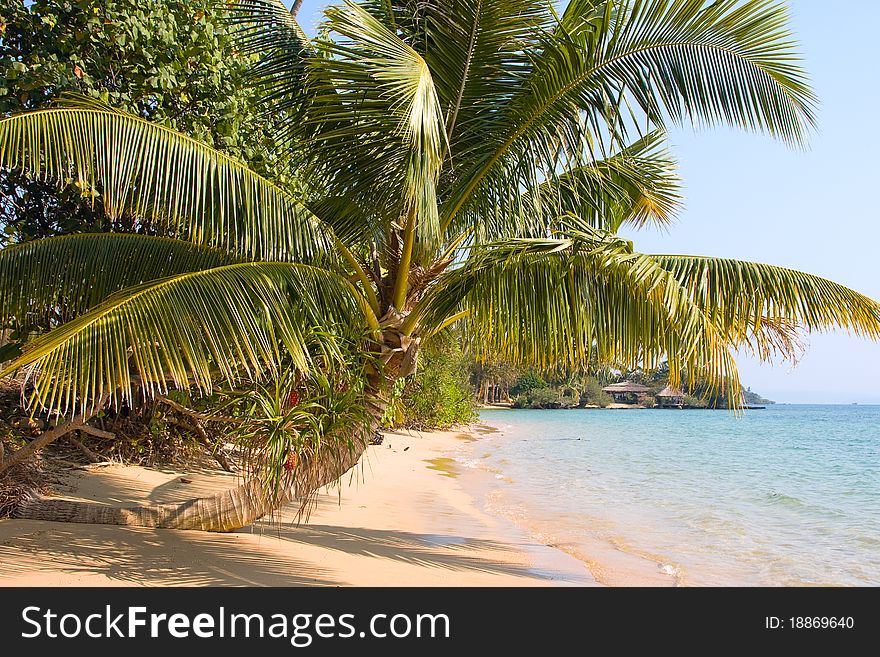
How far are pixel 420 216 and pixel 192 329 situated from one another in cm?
186

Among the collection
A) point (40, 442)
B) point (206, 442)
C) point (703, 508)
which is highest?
point (40, 442)

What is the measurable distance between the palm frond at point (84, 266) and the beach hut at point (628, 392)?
75.2 m

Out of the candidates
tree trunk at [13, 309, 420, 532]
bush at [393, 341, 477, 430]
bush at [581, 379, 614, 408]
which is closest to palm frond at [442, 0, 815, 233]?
tree trunk at [13, 309, 420, 532]

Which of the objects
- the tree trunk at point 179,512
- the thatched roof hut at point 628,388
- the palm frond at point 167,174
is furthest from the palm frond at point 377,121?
the thatched roof hut at point 628,388

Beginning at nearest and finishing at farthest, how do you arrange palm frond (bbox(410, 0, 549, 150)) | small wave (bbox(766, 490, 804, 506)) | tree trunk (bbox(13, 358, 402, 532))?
palm frond (bbox(410, 0, 549, 150))
tree trunk (bbox(13, 358, 402, 532))
small wave (bbox(766, 490, 804, 506))

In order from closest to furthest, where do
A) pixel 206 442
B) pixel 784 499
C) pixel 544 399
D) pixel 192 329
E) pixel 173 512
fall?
pixel 192 329, pixel 173 512, pixel 206 442, pixel 784 499, pixel 544 399

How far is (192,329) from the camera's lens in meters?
4.38

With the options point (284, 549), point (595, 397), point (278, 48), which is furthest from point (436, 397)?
point (595, 397)

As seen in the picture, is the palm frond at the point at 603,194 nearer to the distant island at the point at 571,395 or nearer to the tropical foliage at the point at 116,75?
the tropical foliage at the point at 116,75

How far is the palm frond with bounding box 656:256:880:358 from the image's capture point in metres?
5.18

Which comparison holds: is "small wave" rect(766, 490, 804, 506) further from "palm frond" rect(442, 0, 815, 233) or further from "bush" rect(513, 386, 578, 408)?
"bush" rect(513, 386, 578, 408)

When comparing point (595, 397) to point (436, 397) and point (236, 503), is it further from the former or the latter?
point (236, 503)

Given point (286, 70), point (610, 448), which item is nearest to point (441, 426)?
point (610, 448)

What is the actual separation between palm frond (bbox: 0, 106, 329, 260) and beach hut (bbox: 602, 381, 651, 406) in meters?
75.1
